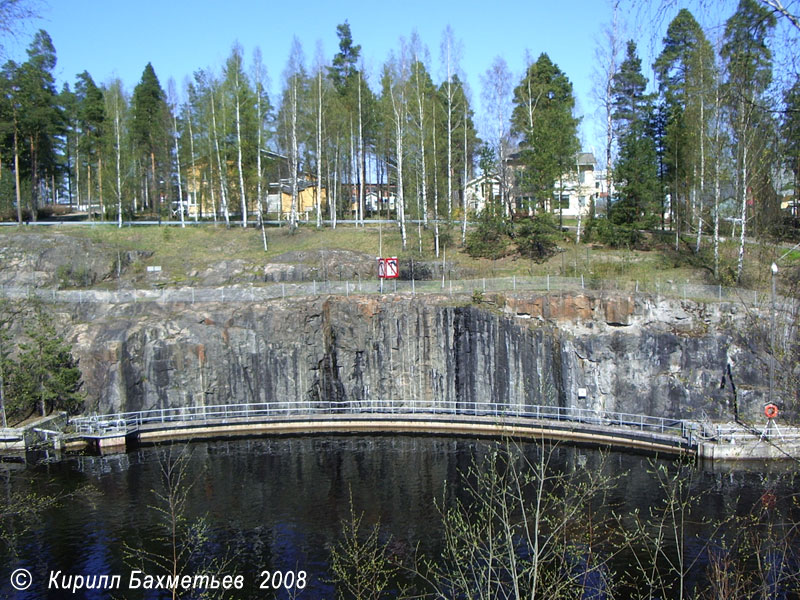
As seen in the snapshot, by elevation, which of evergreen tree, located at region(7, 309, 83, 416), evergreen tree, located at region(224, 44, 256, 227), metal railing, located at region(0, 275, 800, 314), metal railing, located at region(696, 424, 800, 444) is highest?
evergreen tree, located at region(224, 44, 256, 227)

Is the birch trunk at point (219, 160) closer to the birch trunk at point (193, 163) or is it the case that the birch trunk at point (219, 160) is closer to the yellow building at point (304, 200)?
the birch trunk at point (193, 163)

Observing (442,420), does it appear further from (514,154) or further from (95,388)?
(514,154)

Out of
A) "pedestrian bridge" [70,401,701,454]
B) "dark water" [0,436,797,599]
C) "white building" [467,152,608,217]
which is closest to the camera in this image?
"dark water" [0,436,797,599]

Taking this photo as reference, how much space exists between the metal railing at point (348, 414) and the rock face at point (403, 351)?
50 centimetres

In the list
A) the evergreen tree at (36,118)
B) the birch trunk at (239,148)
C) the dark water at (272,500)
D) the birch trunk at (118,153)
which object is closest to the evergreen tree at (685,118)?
the dark water at (272,500)

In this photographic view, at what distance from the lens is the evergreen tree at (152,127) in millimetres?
65162

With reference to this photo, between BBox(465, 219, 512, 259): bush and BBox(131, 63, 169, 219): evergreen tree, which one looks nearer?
BBox(465, 219, 512, 259): bush

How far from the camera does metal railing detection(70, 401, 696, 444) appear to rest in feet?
109

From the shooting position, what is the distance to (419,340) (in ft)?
125

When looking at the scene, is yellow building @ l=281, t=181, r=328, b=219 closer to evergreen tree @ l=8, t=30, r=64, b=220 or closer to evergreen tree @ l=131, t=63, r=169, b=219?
evergreen tree @ l=131, t=63, r=169, b=219

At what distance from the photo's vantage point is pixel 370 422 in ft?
118

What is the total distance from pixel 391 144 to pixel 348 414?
33007 mm

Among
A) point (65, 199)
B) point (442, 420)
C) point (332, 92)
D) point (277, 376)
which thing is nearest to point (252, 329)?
point (277, 376)

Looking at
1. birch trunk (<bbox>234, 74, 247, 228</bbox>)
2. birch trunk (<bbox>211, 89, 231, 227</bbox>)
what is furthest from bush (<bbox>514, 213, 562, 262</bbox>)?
birch trunk (<bbox>211, 89, 231, 227</bbox>)
